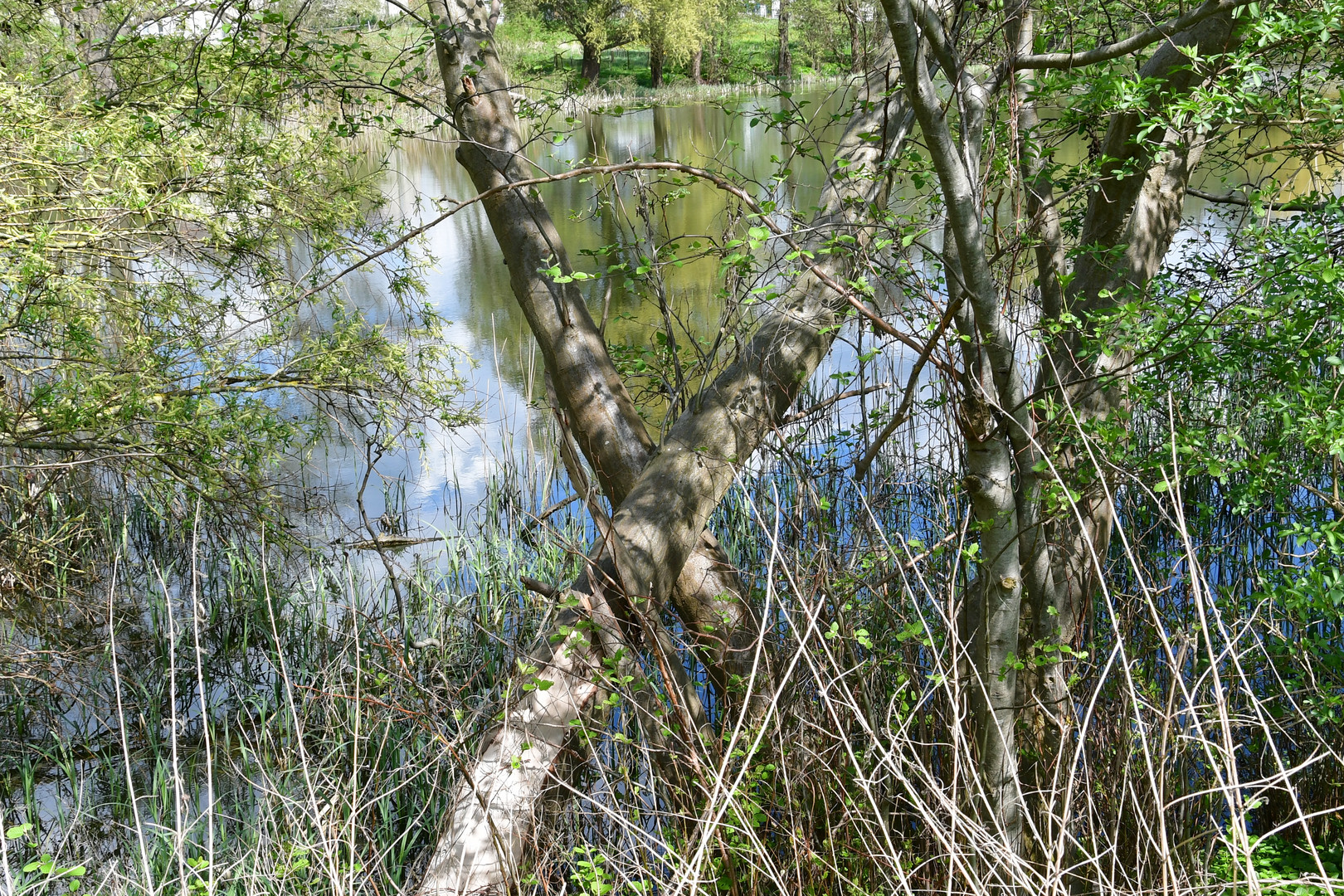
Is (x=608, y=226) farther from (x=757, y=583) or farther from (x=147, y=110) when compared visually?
(x=757, y=583)

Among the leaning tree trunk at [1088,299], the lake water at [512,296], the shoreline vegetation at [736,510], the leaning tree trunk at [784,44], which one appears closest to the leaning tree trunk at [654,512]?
the shoreline vegetation at [736,510]

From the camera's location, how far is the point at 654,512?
10.2 ft

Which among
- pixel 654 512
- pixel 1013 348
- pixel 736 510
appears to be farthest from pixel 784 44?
pixel 1013 348

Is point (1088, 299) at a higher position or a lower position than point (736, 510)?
higher

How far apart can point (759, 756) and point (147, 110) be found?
4.02 m

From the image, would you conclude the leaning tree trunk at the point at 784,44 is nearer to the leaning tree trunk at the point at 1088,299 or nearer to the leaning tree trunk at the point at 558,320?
the leaning tree trunk at the point at 558,320

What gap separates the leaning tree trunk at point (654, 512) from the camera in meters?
2.43

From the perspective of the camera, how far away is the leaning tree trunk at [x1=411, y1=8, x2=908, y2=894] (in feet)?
7.97

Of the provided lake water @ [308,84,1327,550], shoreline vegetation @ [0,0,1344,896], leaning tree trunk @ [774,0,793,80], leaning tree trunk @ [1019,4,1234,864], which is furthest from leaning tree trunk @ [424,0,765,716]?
leaning tree trunk @ [774,0,793,80]

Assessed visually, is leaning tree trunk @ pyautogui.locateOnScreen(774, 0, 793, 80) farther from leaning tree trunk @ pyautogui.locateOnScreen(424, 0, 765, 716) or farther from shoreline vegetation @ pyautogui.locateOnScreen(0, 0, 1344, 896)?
leaning tree trunk @ pyautogui.locateOnScreen(424, 0, 765, 716)

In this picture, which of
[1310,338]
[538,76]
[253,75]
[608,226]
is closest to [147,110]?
[253,75]

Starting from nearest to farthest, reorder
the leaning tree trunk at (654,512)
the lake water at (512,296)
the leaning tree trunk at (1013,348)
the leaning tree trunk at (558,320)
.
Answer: the leaning tree trunk at (1013,348) < the leaning tree trunk at (654,512) < the leaning tree trunk at (558,320) < the lake water at (512,296)

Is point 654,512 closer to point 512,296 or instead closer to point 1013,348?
point 1013,348

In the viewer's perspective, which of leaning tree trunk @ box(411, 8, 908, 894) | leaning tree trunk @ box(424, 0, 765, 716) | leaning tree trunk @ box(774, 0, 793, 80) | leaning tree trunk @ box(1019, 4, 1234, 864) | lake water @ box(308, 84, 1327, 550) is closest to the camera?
leaning tree trunk @ box(411, 8, 908, 894)
